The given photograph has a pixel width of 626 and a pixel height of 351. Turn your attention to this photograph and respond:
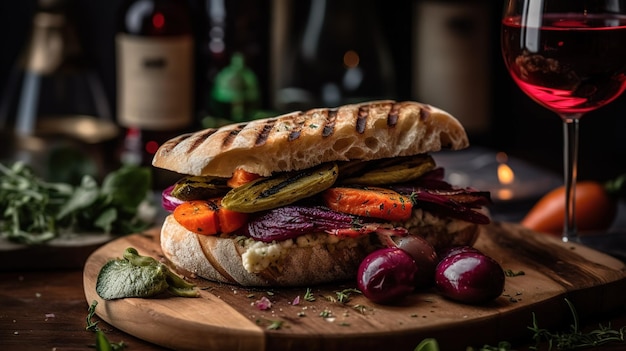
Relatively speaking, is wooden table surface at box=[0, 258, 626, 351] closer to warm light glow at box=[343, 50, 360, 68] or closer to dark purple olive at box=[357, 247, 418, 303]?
dark purple olive at box=[357, 247, 418, 303]

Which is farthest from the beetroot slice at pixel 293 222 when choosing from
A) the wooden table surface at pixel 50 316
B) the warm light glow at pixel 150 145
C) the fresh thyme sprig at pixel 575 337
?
the warm light glow at pixel 150 145

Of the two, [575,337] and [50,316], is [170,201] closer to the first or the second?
[50,316]

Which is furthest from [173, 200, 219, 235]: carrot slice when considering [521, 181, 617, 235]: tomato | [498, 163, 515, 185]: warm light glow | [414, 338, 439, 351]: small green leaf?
[498, 163, 515, 185]: warm light glow

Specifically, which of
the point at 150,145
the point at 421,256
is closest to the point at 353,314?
the point at 421,256

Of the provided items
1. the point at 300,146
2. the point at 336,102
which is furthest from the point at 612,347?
the point at 336,102

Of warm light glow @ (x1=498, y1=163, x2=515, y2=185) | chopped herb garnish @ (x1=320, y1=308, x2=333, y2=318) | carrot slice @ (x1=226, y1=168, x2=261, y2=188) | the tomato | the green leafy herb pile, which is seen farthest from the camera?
warm light glow @ (x1=498, y1=163, x2=515, y2=185)

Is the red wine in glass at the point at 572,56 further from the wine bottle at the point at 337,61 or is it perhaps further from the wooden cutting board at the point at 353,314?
the wine bottle at the point at 337,61
